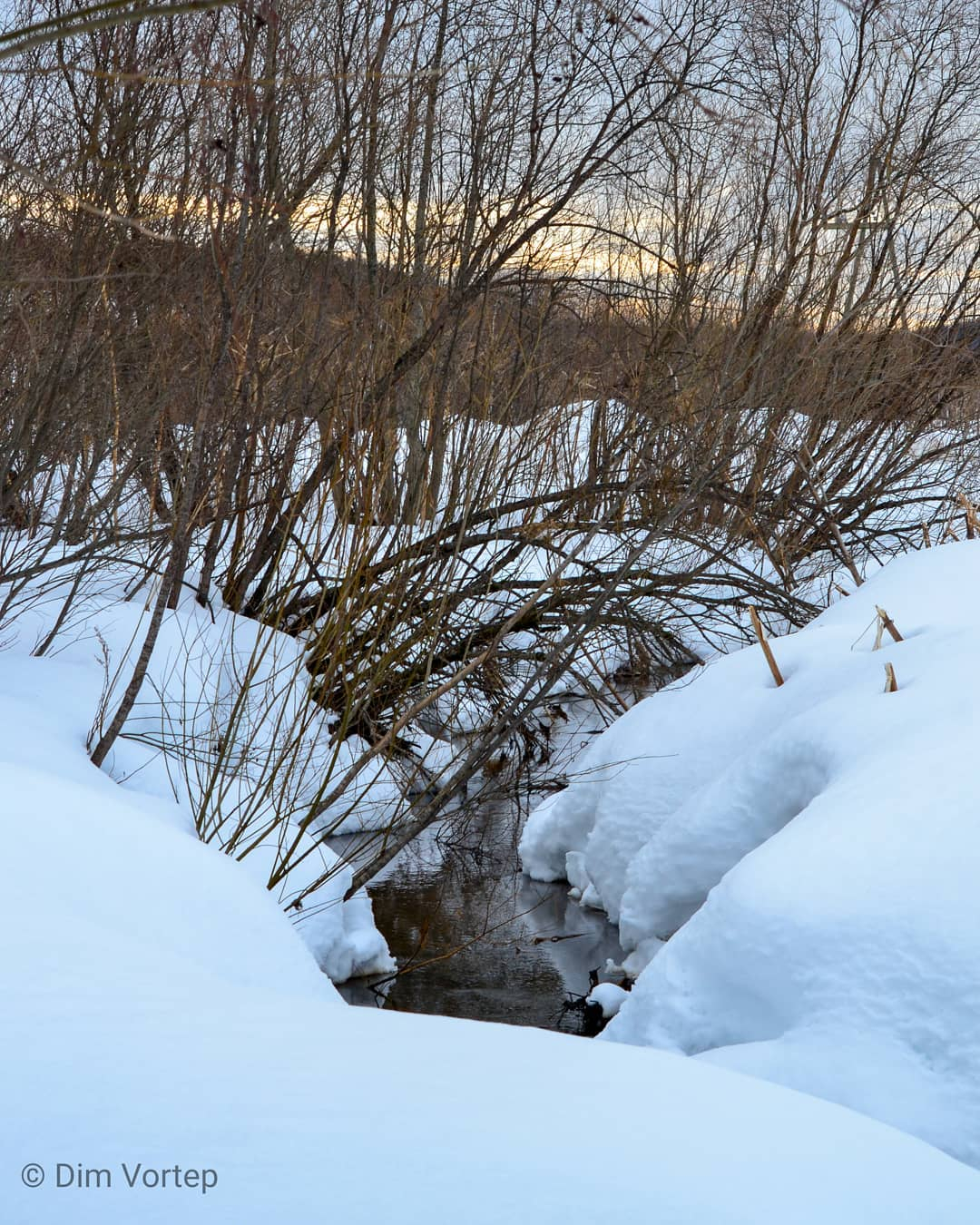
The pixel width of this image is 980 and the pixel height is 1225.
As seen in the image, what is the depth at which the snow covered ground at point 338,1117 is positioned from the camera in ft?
4.16

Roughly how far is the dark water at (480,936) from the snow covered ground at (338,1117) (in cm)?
230

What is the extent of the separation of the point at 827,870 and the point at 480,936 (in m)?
2.04

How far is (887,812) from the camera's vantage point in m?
3.02

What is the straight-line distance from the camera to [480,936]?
459 centimetres

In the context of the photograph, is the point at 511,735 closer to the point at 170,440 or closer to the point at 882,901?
the point at 170,440

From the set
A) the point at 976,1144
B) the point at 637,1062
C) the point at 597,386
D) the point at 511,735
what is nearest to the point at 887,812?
the point at 976,1144

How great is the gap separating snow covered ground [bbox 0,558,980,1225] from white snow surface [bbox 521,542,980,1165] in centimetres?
86

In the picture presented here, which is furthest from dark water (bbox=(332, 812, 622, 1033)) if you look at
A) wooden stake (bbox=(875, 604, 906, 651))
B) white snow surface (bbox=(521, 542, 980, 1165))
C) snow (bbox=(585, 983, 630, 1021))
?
wooden stake (bbox=(875, 604, 906, 651))

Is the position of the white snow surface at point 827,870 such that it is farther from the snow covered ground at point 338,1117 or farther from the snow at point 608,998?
the snow covered ground at point 338,1117

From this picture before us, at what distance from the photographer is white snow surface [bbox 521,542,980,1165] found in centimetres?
254

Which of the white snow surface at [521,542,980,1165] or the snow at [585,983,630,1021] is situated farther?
the snow at [585,983,630,1021]

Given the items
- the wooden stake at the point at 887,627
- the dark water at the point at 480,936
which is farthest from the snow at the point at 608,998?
the wooden stake at the point at 887,627

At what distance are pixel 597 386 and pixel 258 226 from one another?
404 cm

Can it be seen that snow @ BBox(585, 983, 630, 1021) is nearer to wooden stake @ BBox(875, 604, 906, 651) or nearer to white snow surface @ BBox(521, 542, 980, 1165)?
→ white snow surface @ BBox(521, 542, 980, 1165)
